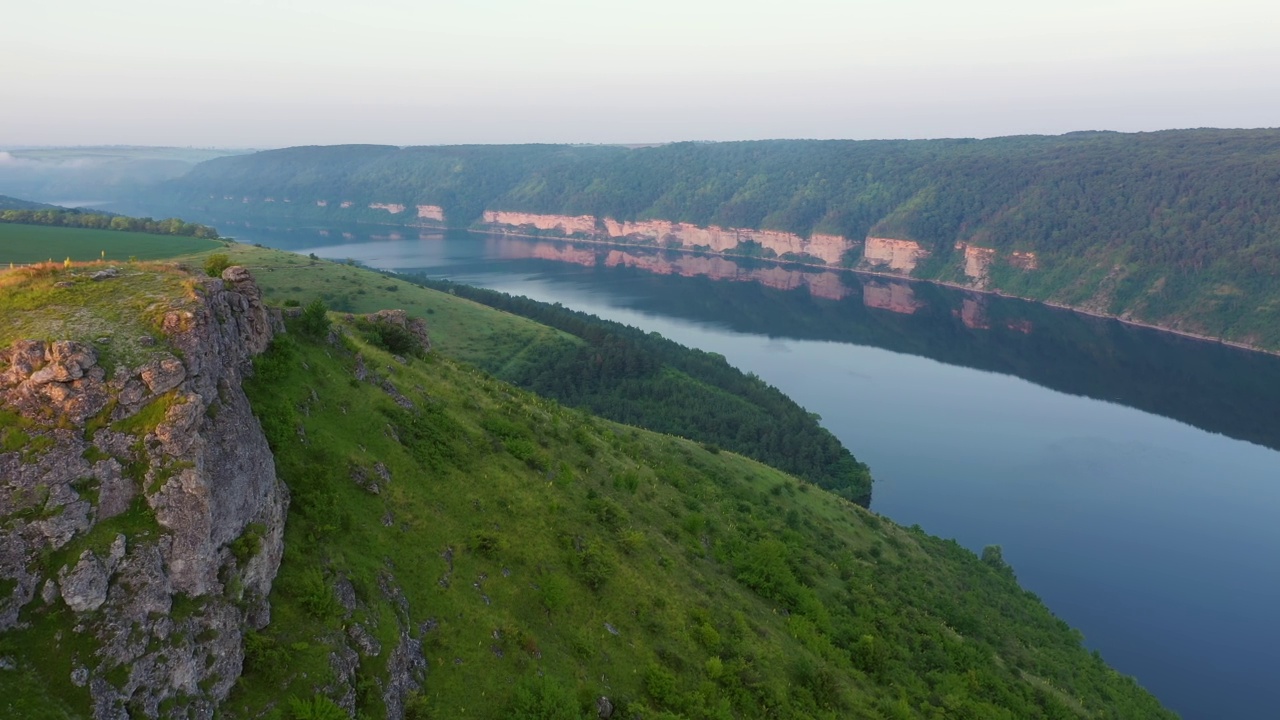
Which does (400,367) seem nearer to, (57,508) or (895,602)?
(57,508)

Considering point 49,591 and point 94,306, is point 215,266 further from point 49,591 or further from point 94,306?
point 49,591

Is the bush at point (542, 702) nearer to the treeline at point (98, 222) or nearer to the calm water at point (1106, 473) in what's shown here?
the calm water at point (1106, 473)

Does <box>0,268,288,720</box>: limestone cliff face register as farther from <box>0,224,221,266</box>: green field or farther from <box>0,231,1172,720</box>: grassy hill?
<box>0,224,221,266</box>: green field

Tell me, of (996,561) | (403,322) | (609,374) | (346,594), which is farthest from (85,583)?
(609,374)

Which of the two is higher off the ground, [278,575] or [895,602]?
[278,575]

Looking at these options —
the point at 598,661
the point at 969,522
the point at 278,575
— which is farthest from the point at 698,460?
the point at 969,522

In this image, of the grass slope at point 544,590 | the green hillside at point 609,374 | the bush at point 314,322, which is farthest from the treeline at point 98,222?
the bush at point 314,322
